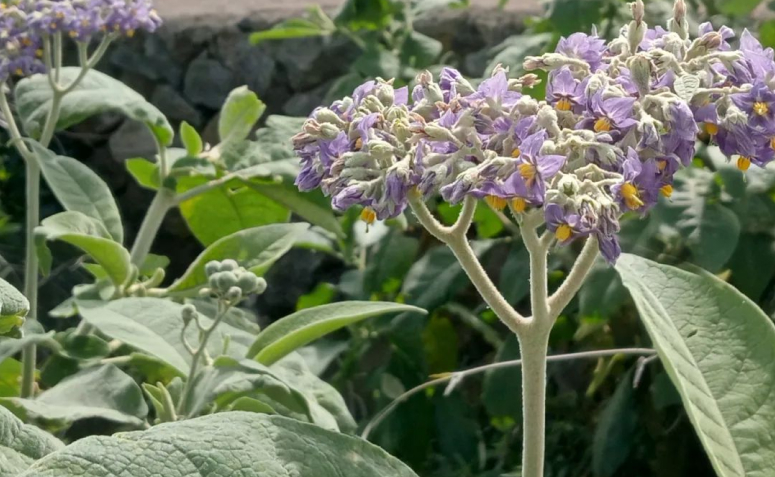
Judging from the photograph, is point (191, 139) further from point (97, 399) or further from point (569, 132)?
point (569, 132)

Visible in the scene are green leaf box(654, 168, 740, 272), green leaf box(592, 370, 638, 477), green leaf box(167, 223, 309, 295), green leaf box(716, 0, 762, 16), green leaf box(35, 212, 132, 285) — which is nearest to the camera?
green leaf box(35, 212, 132, 285)

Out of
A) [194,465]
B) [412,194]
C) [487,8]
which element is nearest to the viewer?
[194,465]

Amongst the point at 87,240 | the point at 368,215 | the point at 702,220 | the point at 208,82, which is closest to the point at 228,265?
the point at 87,240

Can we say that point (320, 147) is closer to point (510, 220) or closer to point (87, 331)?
point (87, 331)

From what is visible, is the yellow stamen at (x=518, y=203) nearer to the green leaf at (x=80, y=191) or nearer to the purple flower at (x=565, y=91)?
the purple flower at (x=565, y=91)

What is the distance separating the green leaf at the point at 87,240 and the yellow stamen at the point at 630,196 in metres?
0.54

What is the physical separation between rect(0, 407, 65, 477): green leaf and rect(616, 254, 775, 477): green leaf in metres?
0.36

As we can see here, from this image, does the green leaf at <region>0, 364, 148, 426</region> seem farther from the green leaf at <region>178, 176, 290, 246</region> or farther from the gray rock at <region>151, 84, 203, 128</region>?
the gray rock at <region>151, 84, 203, 128</region>

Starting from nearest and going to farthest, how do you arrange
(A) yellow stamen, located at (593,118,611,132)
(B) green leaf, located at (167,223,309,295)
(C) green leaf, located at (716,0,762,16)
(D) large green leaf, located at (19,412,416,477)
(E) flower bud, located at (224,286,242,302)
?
(D) large green leaf, located at (19,412,416,477) < (A) yellow stamen, located at (593,118,611,132) < (E) flower bud, located at (224,286,242,302) < (B) green leaf, located at (167,223,309,295) < (C) green leaf, located at (716,0,762,16)

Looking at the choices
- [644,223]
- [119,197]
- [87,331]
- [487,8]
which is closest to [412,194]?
[87,331]

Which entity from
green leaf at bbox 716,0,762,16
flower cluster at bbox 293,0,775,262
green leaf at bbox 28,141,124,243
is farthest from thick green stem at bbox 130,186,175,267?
green leaf at bbox 716,0,762,16

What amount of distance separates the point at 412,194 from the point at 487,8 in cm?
144

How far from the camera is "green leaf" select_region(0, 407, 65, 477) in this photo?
1.75 ft

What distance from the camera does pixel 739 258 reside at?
3.99 ft
